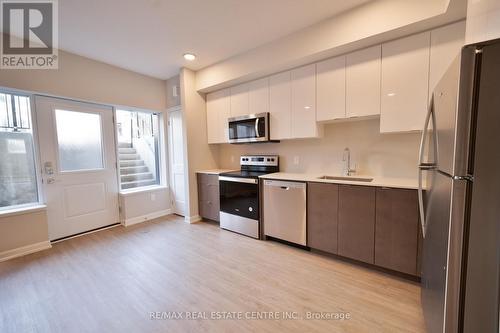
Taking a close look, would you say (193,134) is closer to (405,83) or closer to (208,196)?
(208,196)

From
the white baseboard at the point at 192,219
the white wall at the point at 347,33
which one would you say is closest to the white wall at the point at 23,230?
the white baseboard at the point at 192,219

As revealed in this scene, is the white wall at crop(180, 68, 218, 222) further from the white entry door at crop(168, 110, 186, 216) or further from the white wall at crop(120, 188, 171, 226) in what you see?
the white wall at crop(120, 188, 171, 226)

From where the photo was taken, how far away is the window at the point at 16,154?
2686mm

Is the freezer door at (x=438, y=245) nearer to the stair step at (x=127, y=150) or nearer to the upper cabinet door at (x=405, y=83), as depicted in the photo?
the upper cabinet door at (x=405, y=83)

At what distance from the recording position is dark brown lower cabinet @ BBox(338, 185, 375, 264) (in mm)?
2172

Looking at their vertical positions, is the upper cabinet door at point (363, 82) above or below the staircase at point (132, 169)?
above

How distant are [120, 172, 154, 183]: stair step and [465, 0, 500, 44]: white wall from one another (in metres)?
4.66

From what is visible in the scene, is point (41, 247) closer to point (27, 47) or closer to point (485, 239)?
point (27, 47)

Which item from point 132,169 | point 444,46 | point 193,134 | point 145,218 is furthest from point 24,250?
point 444,46

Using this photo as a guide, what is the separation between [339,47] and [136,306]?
3.21 meters

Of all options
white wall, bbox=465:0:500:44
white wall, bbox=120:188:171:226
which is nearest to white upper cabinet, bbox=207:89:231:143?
white wall, bbox=120:188:171:226

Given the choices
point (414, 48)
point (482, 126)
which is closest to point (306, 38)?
point (414, 48)

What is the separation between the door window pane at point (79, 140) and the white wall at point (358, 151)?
2.90 meters

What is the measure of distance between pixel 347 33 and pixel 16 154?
4.33m
